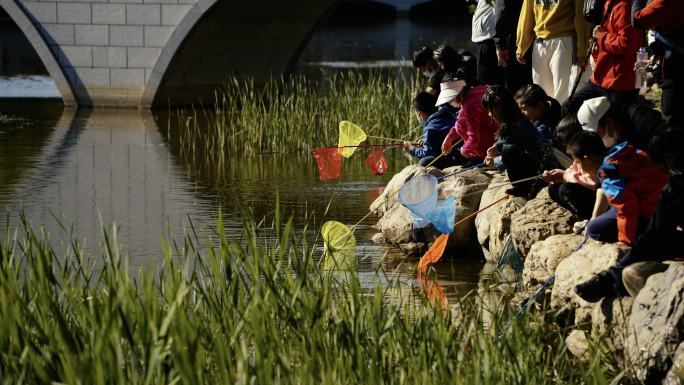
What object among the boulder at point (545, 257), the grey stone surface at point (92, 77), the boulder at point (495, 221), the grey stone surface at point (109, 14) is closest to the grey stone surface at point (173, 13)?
the grey stone surface at point (109, 14)

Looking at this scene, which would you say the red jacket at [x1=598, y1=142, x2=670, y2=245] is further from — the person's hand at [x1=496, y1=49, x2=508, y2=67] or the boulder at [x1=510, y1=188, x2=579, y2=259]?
the person's hand at [x1=496, y1=49, x2=508, y2=67]

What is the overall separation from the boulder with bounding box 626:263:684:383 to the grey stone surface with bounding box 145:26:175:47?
12.2 metres

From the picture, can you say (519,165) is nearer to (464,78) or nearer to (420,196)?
(420,196)

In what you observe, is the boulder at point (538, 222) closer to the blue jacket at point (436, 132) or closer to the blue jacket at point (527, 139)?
the blue jacket at point (527, 139)

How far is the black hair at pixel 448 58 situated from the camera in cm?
761

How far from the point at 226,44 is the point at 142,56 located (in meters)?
1.77

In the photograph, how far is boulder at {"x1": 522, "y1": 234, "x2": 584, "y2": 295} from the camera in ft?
15.4

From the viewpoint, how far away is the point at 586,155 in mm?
4535

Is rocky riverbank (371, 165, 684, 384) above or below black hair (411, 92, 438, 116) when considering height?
below

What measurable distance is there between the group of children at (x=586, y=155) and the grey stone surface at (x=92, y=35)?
31.5 feet

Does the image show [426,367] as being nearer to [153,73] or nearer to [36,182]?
[36,182]

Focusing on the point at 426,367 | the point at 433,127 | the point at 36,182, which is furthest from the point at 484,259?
the point at 36,182

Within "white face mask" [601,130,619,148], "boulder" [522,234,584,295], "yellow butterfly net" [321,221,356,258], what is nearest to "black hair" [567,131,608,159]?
"white face mask" [601,130,619,148]

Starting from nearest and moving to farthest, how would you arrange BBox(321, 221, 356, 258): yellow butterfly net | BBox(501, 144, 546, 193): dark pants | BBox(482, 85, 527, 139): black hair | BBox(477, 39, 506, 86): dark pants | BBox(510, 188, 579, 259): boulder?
1. BBox(510, 188, 579, 259): boulder
2. BBox(321, 221, 356, 258): yellow butterfly net
3. BBox(501, 144, 546, 193): dark pants
4. BBox(482, 85, 527, 139): black hair
5. BBox(477, 39, 506, 86): dark pants
